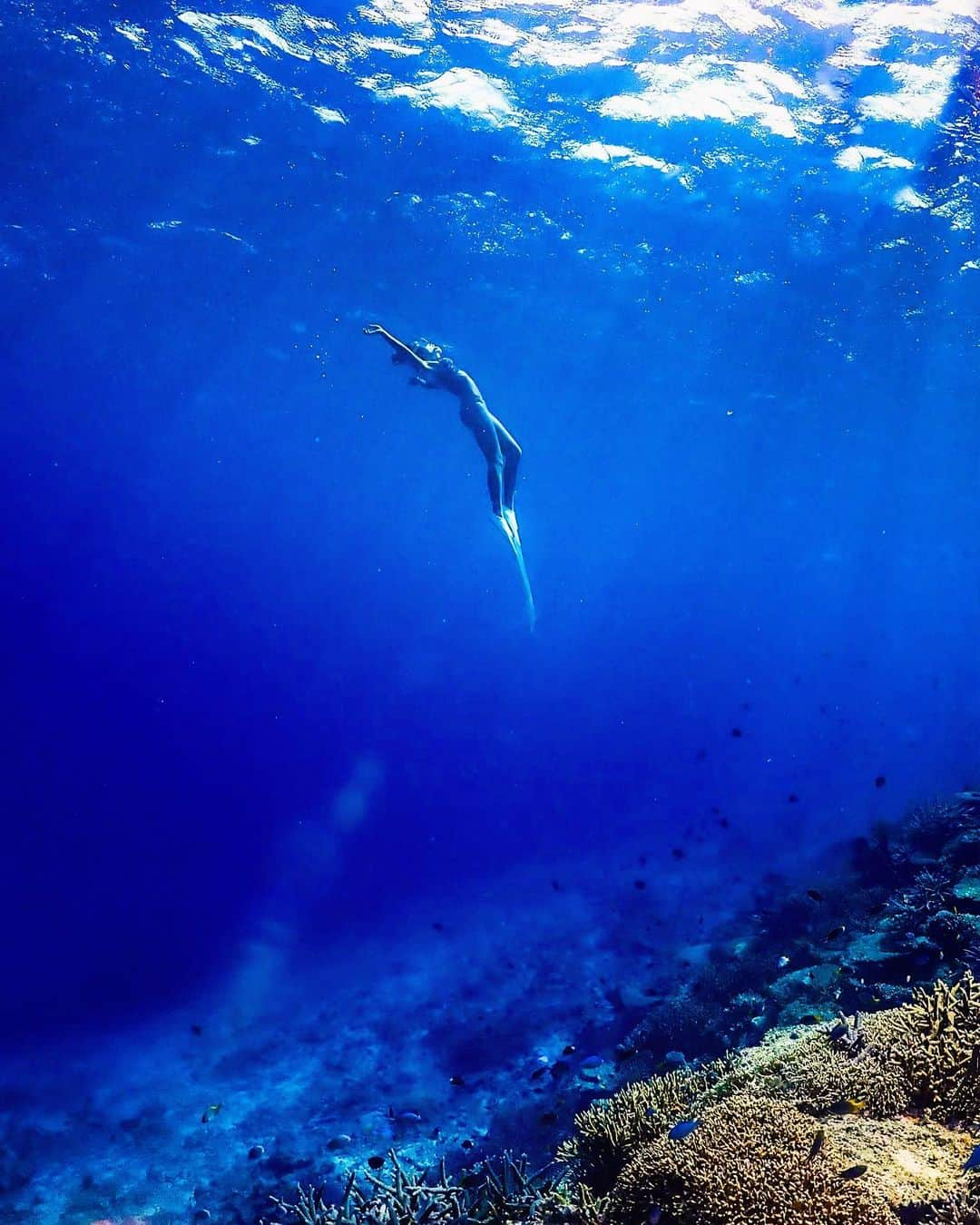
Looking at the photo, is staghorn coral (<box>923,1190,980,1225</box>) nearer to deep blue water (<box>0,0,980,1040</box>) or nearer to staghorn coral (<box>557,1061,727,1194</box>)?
staghorn coral (<box>557,1061,727,1194</box>)

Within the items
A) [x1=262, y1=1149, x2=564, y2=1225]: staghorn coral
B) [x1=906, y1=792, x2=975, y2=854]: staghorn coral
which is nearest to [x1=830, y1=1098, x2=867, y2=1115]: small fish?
[x1=262, y1=1149, x2=564, y2=1225]: staghorn coral

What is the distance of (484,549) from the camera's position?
114 meters

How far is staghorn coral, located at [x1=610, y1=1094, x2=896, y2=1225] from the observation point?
115 inches

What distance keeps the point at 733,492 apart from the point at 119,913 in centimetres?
4967

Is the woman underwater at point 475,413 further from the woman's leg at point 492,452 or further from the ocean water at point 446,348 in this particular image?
the ocean water at point 446,348

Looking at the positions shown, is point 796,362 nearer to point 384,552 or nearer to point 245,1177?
point 245,1177

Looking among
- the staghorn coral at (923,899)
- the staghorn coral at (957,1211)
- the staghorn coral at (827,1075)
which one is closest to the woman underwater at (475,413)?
the staghorn coral at (827,1075)

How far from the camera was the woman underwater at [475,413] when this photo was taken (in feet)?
25.8

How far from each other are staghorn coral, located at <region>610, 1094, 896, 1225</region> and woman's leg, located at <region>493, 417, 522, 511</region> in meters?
7.24

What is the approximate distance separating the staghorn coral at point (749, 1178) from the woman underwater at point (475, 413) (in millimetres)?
6671

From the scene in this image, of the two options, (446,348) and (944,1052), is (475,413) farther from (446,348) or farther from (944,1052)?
(944,1052)

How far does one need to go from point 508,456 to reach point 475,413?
3.06 feet

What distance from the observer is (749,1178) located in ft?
10.3

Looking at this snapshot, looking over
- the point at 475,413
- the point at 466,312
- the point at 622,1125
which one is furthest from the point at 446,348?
the point at 466,312
